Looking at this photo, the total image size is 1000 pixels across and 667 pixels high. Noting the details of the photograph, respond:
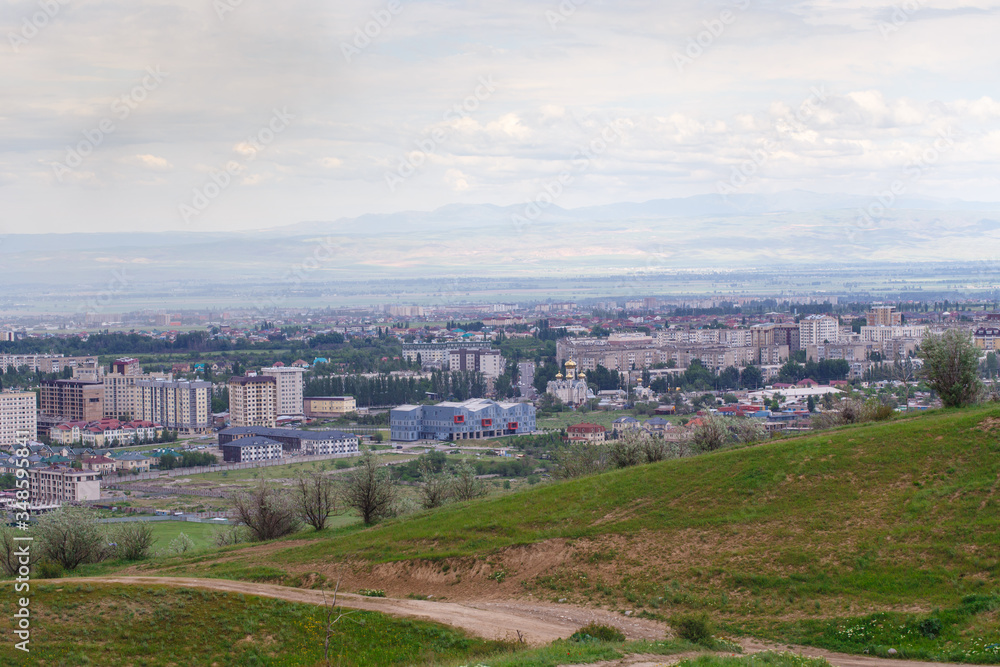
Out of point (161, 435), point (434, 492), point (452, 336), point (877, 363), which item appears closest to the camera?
point (434, 492)

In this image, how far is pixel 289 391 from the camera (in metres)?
83.1

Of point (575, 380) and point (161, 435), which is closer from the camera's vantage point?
point (161, 435)

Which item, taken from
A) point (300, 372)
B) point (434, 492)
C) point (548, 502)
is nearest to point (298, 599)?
point (548, 502)

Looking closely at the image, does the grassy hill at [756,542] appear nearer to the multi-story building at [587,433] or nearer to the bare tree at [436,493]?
the bare tree at [436,493]

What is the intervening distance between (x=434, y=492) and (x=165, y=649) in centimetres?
1363

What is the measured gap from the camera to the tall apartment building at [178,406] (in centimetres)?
7831

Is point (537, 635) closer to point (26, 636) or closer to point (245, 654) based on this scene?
point (245, 654)

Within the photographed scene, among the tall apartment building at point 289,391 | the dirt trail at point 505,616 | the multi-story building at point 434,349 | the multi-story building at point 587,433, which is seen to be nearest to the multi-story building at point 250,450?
the multi-story building at point 587,433

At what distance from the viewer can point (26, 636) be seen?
13445 millimetres

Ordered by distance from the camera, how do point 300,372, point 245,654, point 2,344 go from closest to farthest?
point 245,654 < point 300,372 < point 2,344

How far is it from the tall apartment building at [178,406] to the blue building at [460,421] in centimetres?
1831

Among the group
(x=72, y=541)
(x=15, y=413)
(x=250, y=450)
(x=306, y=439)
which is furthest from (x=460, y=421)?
(x=72, y=541)

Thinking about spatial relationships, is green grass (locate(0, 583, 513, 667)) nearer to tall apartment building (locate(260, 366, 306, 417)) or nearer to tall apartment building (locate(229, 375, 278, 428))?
tall apartment building (locate(229, 375, 278, 428))

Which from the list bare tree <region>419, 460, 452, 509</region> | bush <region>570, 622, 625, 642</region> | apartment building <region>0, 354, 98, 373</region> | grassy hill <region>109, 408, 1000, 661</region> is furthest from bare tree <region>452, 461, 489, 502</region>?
apartment building <region>0, 354, 98, 373</region>
